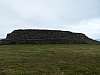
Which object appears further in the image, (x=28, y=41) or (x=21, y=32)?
(x=21, y=32)

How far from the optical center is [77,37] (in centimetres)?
9756

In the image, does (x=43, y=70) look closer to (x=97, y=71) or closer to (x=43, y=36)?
(x=97, y=71)

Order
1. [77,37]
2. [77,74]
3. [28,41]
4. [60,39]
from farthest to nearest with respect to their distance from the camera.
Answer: [77,37]
[60,39]
[28,41]
[77,74]

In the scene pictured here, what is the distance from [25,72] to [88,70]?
259 inches

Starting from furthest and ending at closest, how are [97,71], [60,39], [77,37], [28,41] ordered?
[77,37]
[60,39]
[28,41]
[97,71]

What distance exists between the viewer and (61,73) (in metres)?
20.4

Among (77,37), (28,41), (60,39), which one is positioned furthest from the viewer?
(77,37)

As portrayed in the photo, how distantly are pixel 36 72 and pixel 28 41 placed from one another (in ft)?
203

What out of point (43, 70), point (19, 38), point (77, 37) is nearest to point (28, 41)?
point (19, 38)

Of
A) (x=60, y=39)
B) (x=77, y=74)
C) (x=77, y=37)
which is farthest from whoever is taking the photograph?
(x=77, y=37)

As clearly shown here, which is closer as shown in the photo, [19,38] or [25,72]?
[25,72]

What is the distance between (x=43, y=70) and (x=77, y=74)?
12.3ft

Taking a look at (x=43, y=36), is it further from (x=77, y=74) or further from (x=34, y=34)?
(x=77, y=74)

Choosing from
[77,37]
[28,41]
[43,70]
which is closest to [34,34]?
[28,41]
